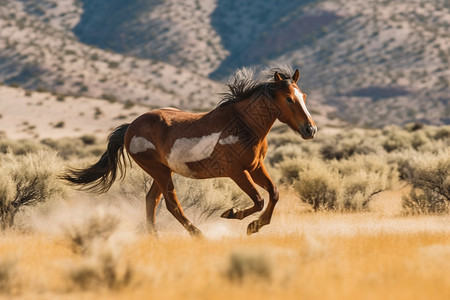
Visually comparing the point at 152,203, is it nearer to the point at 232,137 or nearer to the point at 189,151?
the point at 189,151

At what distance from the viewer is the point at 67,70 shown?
73.2m

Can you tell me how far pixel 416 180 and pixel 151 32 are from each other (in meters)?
92.5

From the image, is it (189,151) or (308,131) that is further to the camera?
(189,151)

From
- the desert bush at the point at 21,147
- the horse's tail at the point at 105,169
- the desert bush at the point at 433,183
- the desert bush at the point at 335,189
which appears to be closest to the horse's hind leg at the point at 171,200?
the horse's tail at the point at 105,169

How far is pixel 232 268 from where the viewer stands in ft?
16.6

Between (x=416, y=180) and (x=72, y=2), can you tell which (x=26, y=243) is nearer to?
(x=416, y=180)

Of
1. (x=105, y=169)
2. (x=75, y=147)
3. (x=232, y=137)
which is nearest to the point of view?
(x=232, y=137)

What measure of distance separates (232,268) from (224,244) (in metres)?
2.68

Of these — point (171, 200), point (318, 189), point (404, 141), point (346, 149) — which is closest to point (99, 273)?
point (171, 200)

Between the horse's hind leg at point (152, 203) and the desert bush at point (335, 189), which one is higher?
the horse's hind leg at point (152, 203)

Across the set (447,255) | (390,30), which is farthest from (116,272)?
(390,30)

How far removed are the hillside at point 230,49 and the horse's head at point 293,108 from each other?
63062mm

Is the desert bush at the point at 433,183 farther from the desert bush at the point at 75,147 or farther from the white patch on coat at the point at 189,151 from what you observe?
the desert bush at the point at 75,147

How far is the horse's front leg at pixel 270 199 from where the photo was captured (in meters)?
8.45
